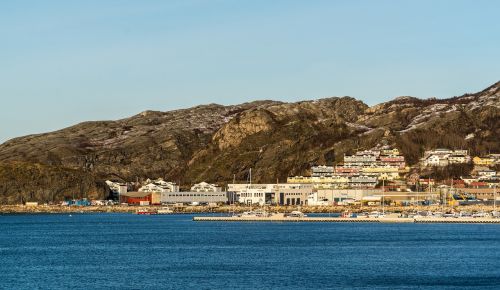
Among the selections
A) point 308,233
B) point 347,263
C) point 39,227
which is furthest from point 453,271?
point 39,227

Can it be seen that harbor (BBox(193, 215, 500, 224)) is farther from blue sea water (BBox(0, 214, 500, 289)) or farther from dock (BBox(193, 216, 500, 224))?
blue sea water (BBox(0, 214, 500, 289))

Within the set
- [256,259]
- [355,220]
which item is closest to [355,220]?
[355,220]

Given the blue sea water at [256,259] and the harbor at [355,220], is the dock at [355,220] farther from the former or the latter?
the blue sea water at [256,259]

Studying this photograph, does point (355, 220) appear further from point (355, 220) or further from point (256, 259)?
point (256, 259)

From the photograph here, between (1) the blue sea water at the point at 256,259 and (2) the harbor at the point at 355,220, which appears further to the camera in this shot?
(2) the harbor at the point at 355,220

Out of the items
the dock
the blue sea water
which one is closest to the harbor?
the dock

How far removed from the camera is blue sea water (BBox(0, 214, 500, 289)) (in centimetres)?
6881

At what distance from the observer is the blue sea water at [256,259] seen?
6881cm

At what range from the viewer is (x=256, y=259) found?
87375 millimetres

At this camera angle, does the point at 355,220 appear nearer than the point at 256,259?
No

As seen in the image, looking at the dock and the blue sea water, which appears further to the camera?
the dock

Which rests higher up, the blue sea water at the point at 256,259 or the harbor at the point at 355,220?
the harbor at the point at 355,220

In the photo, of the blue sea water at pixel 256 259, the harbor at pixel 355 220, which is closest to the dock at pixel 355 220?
the harbor at pixel 355 220

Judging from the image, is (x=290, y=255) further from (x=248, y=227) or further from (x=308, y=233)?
(x=248, y=227)
